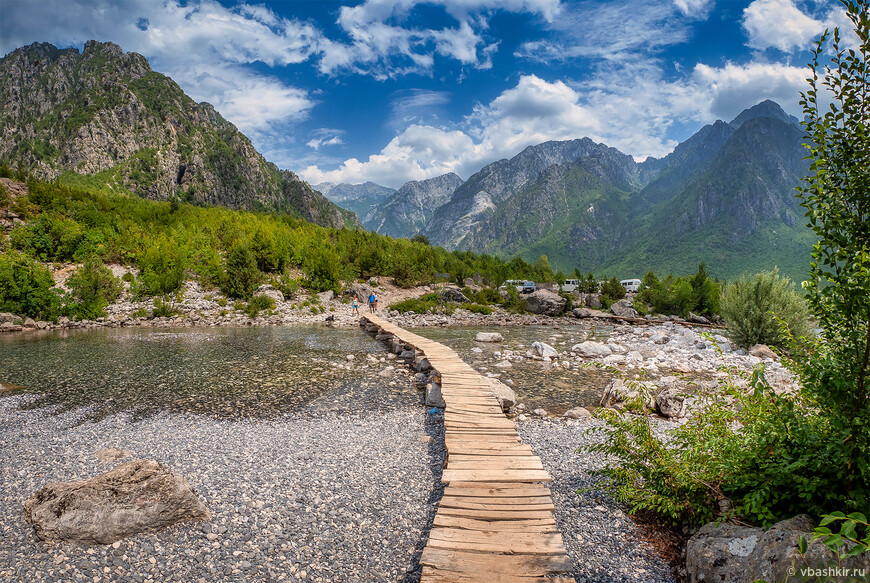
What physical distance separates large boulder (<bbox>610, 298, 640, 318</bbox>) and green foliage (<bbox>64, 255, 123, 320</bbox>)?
5387 centimetres

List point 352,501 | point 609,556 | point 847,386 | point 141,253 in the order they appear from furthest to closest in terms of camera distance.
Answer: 1. point 141,253
2. point 352,501
3. point 609,556
4. point 847,386

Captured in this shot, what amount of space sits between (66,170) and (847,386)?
421 ft

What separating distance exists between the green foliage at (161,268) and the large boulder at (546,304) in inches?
1548

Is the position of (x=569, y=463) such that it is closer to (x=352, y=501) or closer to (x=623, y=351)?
(x=352, y=501)

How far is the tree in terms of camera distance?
3375mm

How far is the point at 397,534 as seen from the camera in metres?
5.48

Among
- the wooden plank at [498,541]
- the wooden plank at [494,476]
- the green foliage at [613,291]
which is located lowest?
the wooden plank at [498,541]

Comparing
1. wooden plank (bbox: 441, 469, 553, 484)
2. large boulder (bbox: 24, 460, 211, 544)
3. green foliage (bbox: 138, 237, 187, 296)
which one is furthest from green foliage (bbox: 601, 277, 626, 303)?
large boulder (bbox: 24, 460, 211, 544)

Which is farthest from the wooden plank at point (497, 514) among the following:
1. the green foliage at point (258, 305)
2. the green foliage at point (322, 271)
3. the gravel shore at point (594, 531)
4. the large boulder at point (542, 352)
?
the green foliage at point (322, 271)

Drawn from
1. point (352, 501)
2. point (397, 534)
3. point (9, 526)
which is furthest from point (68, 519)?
point (397, 534)

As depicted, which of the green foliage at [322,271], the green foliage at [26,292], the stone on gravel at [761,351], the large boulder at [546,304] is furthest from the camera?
the large boulder at [546,304]

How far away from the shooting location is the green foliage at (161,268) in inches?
1406

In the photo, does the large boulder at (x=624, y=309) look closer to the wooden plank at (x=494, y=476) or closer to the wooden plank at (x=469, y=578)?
the wooden plank at (x=494, y=476)

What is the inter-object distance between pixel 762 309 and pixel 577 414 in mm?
16548
